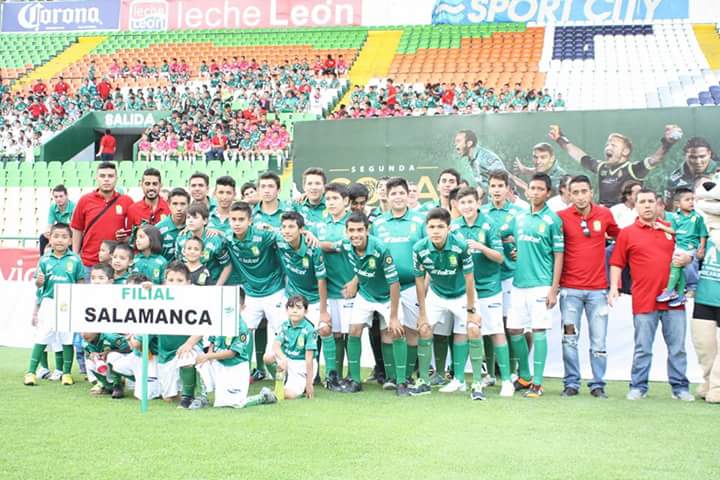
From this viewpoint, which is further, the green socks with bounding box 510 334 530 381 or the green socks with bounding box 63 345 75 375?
the green socks with bounding box 63 345 75 375

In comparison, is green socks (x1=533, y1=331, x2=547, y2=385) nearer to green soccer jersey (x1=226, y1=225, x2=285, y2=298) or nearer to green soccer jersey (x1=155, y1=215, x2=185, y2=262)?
green soccer jersey (x1=226, y1=225, x2=285, y2=298)

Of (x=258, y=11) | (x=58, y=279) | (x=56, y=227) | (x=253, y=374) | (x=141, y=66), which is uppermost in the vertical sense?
(x=258, y=11)

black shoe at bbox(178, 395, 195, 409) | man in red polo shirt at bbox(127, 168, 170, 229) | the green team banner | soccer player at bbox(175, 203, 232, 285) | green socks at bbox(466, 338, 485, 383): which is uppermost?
the green team banner

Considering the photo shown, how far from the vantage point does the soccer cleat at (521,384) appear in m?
6.99

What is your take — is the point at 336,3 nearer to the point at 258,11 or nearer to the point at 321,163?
the point at 258,11

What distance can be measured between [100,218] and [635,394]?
509 centimetres

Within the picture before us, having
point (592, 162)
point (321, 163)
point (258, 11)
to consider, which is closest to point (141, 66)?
point (258, 11)

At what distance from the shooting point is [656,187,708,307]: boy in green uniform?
6.79 m

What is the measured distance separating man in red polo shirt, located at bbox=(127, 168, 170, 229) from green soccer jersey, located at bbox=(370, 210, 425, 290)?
228cm

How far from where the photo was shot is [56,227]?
757 centimetres

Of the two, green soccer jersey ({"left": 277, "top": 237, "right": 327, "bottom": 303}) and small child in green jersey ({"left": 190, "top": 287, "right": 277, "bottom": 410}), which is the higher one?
green soccer jersey ({"left": 277, "top": 237, "right": 327, "bottom": 303})

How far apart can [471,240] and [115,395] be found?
125 inches

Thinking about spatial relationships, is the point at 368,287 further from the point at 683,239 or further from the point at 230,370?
the point at 683,239

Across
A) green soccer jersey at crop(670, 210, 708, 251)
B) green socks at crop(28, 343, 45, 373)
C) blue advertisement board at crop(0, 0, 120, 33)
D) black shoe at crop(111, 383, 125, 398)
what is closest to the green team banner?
green soccer jersey at crop(670, 210, 708, 251)
